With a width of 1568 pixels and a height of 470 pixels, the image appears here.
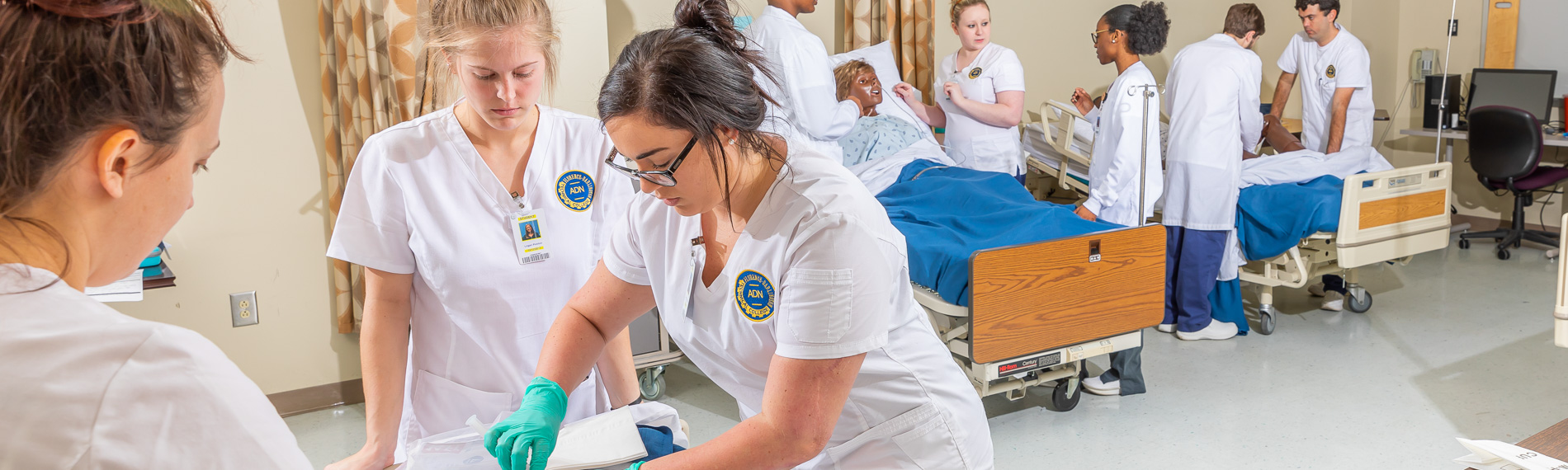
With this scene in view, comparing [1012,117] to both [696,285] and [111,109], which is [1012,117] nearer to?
[696,285]

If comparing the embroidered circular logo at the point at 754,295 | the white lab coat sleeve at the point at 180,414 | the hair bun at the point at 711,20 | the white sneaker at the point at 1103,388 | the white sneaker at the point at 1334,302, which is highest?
the hair bun at the point at 711,20

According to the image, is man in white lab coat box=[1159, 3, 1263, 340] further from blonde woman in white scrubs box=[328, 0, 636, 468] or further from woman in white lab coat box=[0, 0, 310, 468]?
woman in white lab coat box=[0, 0, 310, 468]

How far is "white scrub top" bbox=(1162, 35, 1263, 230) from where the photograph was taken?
3992 millimetres

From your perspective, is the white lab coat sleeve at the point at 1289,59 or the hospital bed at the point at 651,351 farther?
Answer: the white lab coat sleeve at the point at 1289,59

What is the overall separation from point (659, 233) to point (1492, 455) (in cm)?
127

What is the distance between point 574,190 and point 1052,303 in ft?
Answer: 5.81

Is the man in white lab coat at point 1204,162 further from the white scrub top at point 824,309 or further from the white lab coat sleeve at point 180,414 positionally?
the white lab coat sleeve at point 180,414

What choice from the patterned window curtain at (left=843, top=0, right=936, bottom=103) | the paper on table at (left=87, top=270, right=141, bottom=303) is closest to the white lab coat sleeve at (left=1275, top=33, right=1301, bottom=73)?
the patterned window curtain at (left=843, top=0, right=936, bottom=103)

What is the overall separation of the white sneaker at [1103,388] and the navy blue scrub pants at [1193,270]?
0.85m

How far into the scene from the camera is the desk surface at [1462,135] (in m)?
5.32

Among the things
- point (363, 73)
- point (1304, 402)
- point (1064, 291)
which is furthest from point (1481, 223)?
point (363, 73)

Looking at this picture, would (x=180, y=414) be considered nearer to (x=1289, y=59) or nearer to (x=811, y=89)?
(x=811, y=89)

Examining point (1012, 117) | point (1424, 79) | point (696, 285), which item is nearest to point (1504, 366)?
point (1012, 117)

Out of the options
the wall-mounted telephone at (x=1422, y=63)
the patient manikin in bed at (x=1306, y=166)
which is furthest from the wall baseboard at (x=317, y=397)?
the wall-mounted telephone at (x=1422, y=63)
